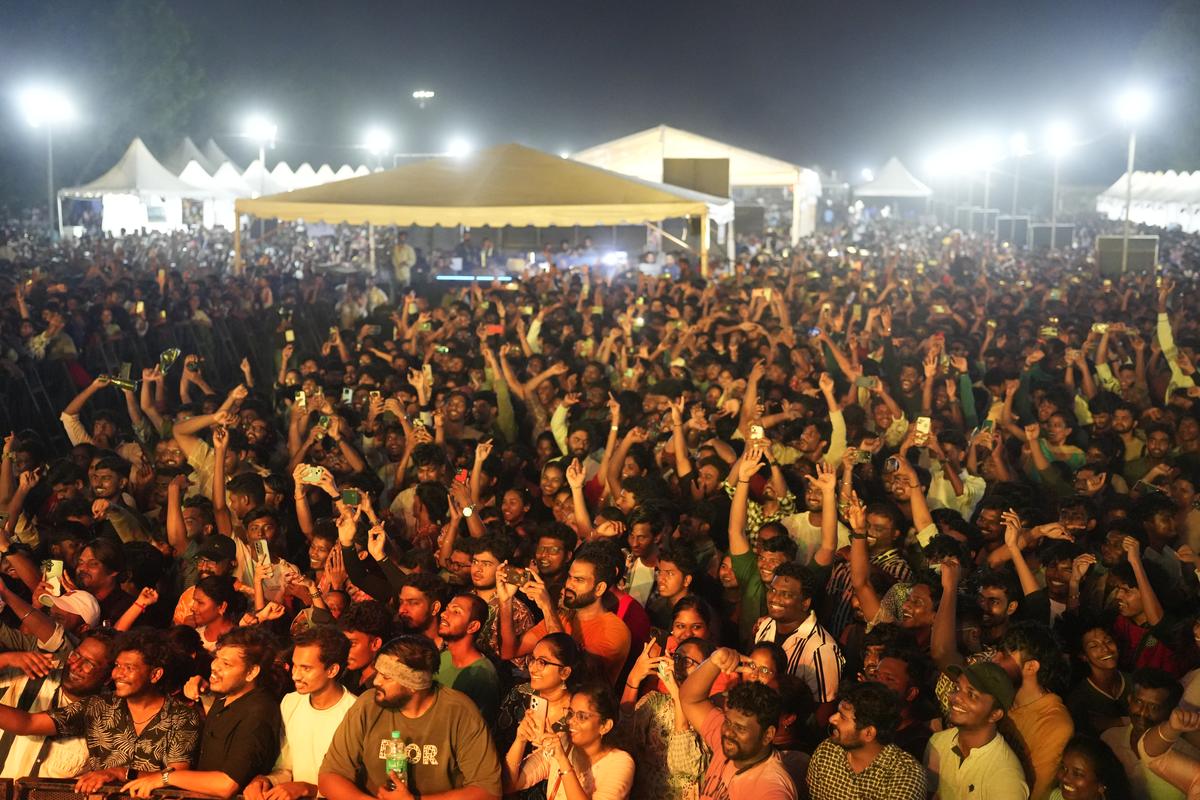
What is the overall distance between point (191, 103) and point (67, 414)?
2157 inches

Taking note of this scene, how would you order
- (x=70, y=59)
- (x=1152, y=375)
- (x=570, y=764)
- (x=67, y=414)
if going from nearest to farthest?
(x=570, y=764)
(x=67, y=414)
(x=1152, y=375)
(x=70, y=59)

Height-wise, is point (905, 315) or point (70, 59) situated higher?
point (70, 59)

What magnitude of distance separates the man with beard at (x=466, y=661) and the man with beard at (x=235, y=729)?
70cm

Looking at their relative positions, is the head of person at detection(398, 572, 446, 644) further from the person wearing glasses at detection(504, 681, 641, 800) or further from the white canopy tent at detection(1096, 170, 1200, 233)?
the white canopy tent at detection(1096, 170, 1200, 233)

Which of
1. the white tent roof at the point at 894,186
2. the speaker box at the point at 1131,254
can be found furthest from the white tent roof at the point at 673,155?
the white tent roof at the point at 894,186

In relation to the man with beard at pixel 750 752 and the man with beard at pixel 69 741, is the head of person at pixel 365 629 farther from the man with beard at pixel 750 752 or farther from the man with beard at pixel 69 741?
the man with beard at pixel 750 752

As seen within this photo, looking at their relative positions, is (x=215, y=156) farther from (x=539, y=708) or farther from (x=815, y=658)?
(x=539, y=708)

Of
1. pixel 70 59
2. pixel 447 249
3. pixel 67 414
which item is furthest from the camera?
pixel 70 59

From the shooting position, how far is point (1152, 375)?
12.9m

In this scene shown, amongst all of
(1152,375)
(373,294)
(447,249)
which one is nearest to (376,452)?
(1152,375)

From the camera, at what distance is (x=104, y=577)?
22.4 feet

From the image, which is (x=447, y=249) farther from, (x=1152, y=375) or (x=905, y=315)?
(x=1152, y=375)

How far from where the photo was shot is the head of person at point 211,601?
6.25 metres

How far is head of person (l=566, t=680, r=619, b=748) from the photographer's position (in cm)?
486
